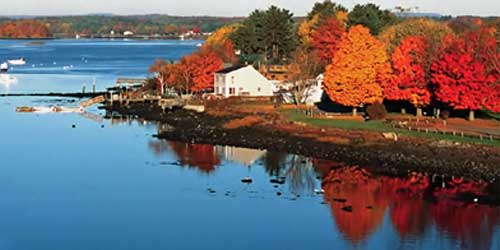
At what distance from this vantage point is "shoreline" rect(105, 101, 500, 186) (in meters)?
37.8

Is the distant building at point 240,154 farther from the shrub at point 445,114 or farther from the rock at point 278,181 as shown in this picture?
the shrub at point 445,114

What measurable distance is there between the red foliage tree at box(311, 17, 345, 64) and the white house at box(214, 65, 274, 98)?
14.6m

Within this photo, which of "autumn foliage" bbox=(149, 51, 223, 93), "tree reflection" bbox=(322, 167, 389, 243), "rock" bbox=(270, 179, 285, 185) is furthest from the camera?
"autumn foliage" bbox=(149, 51, 223, 93)

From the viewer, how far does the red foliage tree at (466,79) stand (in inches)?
1818

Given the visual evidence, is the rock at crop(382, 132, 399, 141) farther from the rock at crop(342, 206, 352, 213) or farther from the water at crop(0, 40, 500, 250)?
the rock at crop(342, 206, 352, 213)

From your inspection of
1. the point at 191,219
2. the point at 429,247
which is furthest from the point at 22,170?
the point at 429,247

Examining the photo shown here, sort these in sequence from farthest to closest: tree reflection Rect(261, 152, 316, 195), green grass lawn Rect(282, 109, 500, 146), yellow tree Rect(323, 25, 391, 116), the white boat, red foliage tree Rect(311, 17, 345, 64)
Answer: the white boat → red foliage tree Rect(311, 17, 345, 64) → yellow tree Rect(323, 25, 391, 116) → green grass lawn Rect(282, 109, 500, 146) → tree reflection Rect(261, 152, 316, 195)

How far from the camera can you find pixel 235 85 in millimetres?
62906

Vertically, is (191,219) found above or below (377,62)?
below

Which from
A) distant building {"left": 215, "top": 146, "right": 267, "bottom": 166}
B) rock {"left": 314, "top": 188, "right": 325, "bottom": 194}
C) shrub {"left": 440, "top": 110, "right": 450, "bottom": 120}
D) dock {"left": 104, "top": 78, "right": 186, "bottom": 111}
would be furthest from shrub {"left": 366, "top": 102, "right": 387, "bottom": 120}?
dock {"left": 104, "top": 78, "right": 186, "bottom": 111}

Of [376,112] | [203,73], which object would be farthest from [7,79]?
[376,112]

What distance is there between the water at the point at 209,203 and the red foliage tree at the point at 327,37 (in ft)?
112

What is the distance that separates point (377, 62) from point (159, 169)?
53.9 feet

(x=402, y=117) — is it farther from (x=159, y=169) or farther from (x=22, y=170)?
(x=22, y=170)
